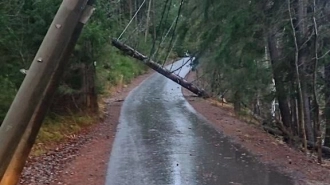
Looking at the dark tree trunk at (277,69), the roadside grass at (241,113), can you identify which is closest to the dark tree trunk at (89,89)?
the roadside grass at (241,113)

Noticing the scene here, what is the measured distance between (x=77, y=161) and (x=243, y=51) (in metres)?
6.27

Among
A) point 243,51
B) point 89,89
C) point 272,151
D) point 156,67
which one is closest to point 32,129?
→ point 272,151

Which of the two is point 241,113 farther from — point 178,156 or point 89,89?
point 178,156

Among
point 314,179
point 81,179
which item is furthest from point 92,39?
point 314,179

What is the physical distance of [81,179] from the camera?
9.89 meters

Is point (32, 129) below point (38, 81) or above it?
below

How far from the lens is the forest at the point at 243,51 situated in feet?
44.4

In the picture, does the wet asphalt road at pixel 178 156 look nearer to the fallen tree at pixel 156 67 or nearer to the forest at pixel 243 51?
Answer: the forest at pixel 243 51

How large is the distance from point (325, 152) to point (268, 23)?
4319mm

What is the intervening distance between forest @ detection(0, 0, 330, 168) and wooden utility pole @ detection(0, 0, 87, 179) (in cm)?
934

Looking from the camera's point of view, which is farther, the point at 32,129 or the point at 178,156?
the point at 178,156

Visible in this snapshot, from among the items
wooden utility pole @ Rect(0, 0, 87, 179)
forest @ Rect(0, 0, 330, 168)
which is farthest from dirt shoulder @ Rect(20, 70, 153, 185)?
wooden utility pole @ Rect(0, 0, 87, 179)

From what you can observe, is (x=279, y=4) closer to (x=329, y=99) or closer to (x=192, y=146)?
(x=329, y=99)

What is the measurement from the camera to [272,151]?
13.0 m
